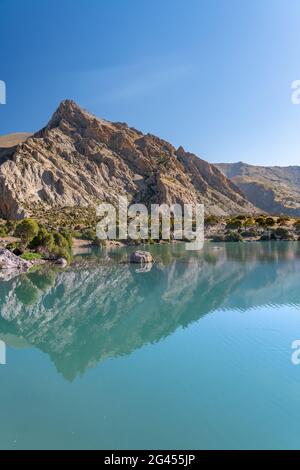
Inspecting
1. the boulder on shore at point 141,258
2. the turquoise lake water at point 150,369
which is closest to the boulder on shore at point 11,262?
the boulder on shore at point 141,258

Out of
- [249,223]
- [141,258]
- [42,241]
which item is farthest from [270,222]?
[42,241]

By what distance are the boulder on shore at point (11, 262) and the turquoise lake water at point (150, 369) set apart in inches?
458

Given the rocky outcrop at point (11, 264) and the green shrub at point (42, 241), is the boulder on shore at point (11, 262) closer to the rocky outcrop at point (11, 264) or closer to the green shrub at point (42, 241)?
the rocky outcrop at point (11, 264)

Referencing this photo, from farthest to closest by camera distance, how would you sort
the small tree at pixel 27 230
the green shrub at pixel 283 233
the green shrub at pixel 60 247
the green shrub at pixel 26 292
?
the green shrub at pixel 283 233, the green shrub at pixel 60 247, the small tree at pixel 27 230, the green shrub at pixel 26 292

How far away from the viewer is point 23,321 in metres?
19.4

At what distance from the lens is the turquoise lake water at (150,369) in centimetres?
827

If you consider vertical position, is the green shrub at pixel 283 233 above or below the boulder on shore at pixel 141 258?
above

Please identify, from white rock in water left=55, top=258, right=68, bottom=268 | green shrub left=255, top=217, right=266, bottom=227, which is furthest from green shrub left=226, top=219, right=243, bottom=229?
white rock in water left=55, top=258, right=68, bottom=268

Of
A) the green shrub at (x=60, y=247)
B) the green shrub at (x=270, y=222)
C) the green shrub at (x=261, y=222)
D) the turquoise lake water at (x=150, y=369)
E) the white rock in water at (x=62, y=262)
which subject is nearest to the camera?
the turquoise lake water at (x=150, y=369)

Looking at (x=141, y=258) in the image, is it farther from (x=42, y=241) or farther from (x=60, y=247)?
(x=42, y=241)

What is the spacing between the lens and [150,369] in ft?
40.1

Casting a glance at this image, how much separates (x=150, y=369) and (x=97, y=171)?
122 metres
